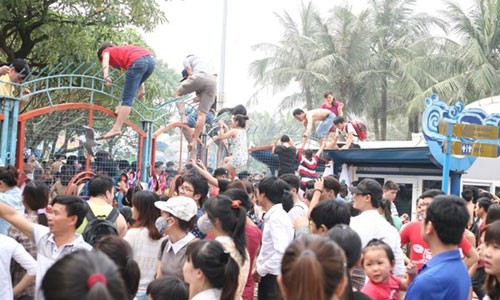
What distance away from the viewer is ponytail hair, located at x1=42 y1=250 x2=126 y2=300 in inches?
77.3

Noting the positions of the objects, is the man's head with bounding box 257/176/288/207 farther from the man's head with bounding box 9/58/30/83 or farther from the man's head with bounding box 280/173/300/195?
the man's head with bounding box 9/58/30/83

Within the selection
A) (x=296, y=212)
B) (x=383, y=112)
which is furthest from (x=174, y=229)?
(x=383, y=112)

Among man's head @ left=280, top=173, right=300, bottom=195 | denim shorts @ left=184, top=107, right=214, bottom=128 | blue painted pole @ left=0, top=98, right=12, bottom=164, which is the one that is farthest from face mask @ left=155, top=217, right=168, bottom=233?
denim shorts @ left=184, top=107, right=214, bottom=128

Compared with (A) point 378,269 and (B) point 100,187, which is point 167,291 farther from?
(B) point 100,187

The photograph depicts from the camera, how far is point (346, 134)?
15.0 metres

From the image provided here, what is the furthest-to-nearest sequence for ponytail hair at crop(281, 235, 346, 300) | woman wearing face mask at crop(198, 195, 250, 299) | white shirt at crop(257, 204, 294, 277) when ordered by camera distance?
white shirt at crop(257, 204, 294, 277) < woman wearing face mask at crop(198, 195, 250, 299) < ponytail hair at crop(281, 235, 346, 300)

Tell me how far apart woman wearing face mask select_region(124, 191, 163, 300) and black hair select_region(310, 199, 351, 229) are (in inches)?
49.1

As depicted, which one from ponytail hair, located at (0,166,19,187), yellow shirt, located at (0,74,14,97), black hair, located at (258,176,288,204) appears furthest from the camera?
yellow shirt, located at (0,74,14,97)

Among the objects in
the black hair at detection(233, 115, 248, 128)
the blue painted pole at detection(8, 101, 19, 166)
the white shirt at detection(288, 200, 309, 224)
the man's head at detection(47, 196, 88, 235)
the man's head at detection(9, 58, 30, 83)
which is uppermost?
the man's head at detection(9, 58, 30, 83)

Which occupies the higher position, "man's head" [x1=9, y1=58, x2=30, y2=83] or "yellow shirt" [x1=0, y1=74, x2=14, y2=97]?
"man's head" [x1=9, y1=58, x2=30, y2=83]

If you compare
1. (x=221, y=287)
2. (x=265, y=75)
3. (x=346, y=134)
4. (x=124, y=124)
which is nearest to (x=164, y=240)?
(x=221, y=287)

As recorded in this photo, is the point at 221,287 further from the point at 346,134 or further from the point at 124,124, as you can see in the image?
the point at 346,134

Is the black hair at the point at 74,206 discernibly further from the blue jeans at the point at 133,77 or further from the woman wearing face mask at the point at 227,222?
the blue jeans at the point at 133,77

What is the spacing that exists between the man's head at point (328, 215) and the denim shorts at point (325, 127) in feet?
33.4
